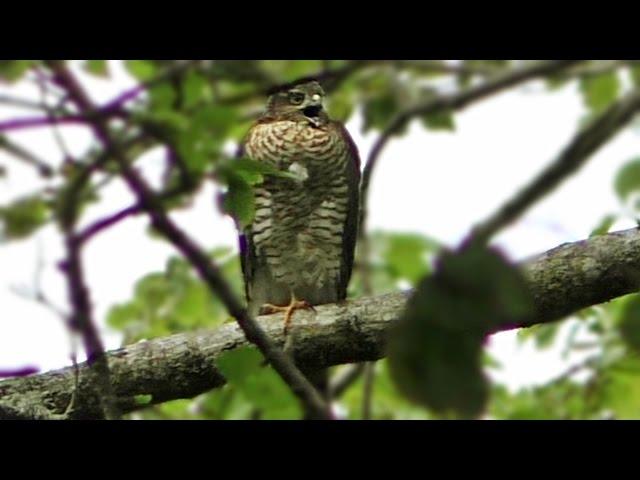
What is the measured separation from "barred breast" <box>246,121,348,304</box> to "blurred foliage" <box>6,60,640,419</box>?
0.30m

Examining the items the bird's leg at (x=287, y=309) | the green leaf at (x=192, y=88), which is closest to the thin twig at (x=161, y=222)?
the bird's leg at (x=287, y=309)

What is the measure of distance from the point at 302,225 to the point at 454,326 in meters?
4.23

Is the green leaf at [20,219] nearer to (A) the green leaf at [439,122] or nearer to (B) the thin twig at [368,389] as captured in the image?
(B) the thin twig at [368,389]

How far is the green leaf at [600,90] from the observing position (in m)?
6.53

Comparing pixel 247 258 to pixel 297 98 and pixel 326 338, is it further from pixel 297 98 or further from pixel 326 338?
pixel 326 338

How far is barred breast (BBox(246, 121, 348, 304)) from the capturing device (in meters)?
5.08

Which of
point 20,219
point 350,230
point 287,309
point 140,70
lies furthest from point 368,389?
point 20,219

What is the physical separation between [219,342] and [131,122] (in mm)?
1813

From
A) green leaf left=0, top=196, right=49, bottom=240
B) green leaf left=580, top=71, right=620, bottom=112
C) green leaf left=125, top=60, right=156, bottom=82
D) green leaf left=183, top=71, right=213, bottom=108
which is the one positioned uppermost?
green leaf left=580, top=71, right=620, bottom=112

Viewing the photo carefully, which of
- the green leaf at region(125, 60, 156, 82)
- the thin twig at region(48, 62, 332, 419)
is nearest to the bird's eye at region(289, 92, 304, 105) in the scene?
the green leaf at region(125, 60, 156, 82)

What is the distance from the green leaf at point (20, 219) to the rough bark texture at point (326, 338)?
33.9 inches

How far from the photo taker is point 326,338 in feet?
11.7

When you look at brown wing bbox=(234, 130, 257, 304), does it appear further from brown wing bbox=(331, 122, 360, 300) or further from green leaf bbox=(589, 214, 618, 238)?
green leaf bbox=(589, 214, 618, 238)

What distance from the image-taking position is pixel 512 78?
3439 mm
